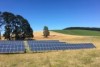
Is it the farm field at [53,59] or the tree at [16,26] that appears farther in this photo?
the tree at [16,26]

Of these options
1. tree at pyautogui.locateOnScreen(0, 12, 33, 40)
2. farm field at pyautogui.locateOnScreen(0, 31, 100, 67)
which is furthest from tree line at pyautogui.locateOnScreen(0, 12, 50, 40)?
farm field at pyautogui.locateOnScreen(0, 31, 100, 67)

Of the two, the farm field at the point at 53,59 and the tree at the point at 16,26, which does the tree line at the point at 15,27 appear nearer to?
the tree at the point at 16,26

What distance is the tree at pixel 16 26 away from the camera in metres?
91.6

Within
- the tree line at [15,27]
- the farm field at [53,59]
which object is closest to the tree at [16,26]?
the tree line at [15,27]

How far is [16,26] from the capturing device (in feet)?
307

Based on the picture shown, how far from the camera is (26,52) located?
131 ft

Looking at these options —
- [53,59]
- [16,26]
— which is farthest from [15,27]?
[53,59]

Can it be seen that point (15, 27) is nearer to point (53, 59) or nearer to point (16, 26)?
point (16, 26)

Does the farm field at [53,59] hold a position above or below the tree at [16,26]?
below

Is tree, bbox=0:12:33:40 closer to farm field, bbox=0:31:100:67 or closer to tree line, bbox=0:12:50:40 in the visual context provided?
tree line, bbox=0:12:50:40

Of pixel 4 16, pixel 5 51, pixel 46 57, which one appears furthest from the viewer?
pixel 4 16

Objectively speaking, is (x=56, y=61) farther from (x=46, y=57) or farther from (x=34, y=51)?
(x=34, y=51)

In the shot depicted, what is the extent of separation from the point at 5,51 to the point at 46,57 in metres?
8.04

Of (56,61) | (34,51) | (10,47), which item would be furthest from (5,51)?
(56,61)
